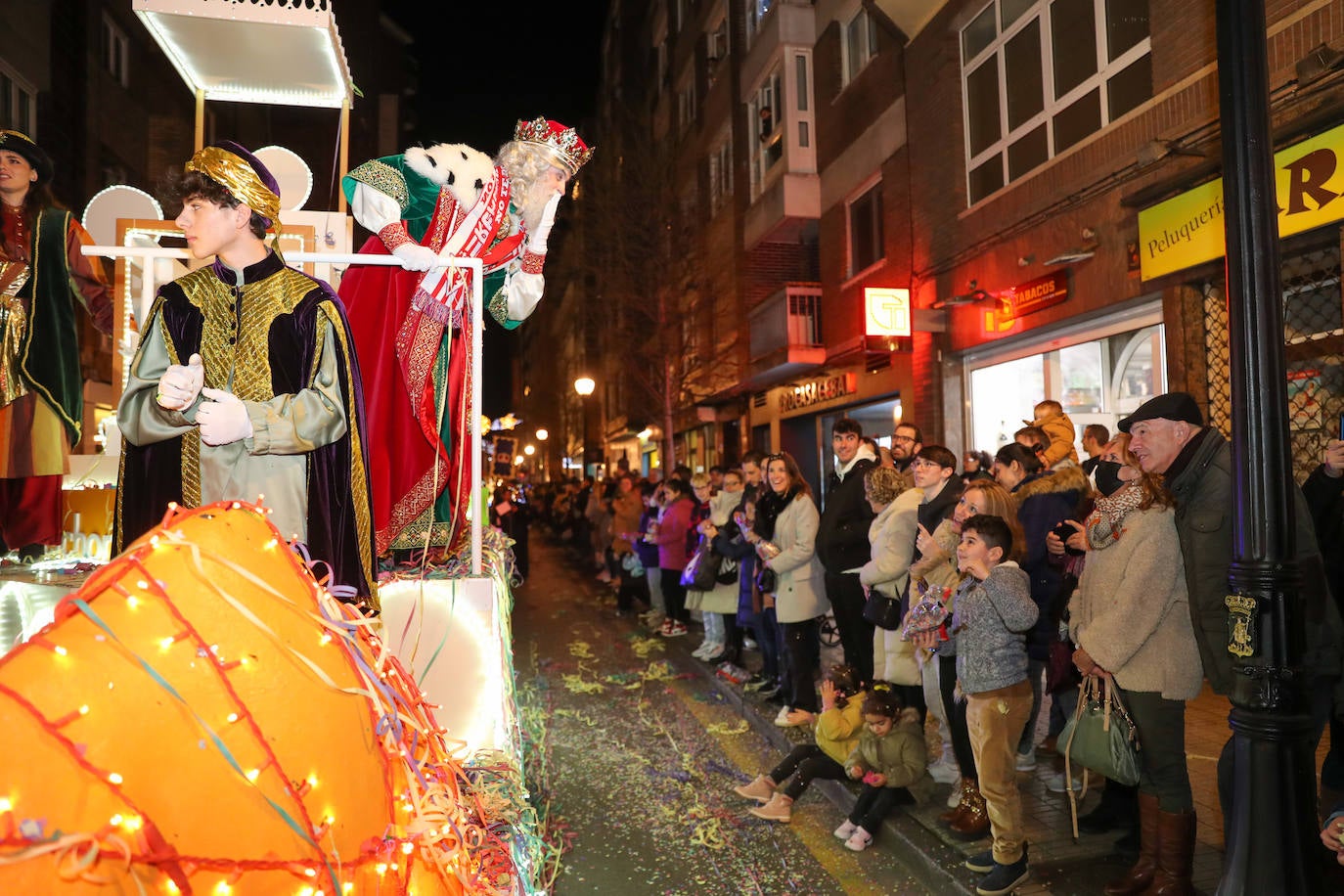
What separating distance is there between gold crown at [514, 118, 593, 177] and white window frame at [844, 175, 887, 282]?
10.7m

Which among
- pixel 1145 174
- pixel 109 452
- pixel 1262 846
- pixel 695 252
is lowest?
pixel 1262 846

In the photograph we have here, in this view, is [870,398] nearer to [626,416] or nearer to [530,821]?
[530,821]

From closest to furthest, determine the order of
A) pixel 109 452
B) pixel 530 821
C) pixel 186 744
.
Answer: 1. pixel 186 744
2. pixel 530 821
3. pixel 109 452

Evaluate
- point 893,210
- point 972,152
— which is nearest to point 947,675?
point 972,152

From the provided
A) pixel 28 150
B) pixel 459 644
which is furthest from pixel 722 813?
pixel 28 150

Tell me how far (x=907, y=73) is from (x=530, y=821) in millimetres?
12596

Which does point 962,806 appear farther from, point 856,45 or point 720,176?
point 720,176

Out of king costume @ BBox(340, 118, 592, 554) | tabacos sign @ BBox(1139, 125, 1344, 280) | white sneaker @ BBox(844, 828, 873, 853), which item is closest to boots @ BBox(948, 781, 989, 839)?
white sneaker @ BBox(844, 828, 873, 853)

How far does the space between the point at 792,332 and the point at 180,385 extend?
1459 centimetres

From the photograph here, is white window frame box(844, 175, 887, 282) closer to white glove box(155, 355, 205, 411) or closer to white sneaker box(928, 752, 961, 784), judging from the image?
white sneaker box(928, 752, 961, 784)

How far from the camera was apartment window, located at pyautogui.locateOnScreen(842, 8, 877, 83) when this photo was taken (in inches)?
554

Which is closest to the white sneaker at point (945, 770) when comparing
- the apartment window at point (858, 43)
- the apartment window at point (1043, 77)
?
A: the apartment window at point (1043, 77)

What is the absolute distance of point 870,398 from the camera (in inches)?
566

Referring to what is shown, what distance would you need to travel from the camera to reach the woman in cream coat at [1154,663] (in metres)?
3.53
